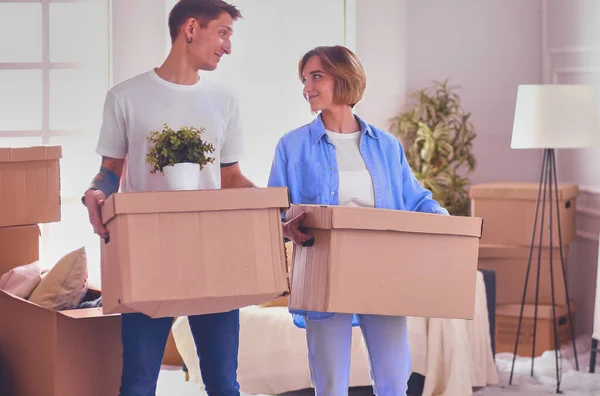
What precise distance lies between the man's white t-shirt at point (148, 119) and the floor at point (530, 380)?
75.3 inches

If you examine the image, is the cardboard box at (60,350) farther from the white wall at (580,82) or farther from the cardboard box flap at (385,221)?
the white wall at (580,82)

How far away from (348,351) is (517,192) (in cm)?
253

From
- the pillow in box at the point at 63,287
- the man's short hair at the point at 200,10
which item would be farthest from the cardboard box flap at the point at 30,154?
the man's short hair at the point at 200,10

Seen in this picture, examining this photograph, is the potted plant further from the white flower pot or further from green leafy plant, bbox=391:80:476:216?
green leafy plant, bbox=391:80:476:216

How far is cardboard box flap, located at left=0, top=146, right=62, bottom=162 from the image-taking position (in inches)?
145

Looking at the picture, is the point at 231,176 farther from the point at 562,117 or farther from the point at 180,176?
the point at 562,117

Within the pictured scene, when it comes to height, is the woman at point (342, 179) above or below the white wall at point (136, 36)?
below

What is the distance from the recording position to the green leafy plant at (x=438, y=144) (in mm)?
5250

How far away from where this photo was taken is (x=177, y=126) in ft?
8.22

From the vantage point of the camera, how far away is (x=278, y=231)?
2312 millimetres

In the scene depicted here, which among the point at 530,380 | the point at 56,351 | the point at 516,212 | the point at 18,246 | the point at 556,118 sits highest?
the point at 556,118

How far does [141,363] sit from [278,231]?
49 centimetres

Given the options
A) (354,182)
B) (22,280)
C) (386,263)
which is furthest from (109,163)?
(22,280)

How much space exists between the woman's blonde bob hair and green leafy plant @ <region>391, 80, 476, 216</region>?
8.45 ft
